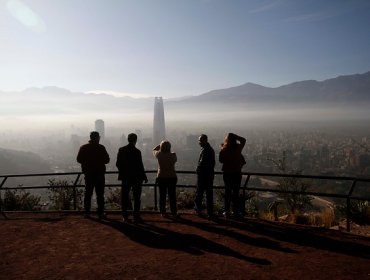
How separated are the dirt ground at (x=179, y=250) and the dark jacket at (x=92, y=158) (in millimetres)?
1254

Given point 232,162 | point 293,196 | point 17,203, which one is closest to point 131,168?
point 232,162

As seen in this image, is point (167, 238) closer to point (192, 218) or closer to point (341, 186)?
point (192, 218)

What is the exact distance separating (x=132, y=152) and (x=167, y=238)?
2267 mm

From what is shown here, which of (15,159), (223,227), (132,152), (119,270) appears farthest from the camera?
(15,159)

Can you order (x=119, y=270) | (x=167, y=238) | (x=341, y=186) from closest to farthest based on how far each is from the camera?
(x=119, y=270) < (x=167, y=238) < (x=341, y=186)

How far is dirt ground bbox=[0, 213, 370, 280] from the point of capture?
5.51 m

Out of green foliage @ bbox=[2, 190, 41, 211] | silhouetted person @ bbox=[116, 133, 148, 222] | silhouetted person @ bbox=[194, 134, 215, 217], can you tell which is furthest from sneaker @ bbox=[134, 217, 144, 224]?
green foliage @ bbox=[2, 190, 41, 211]

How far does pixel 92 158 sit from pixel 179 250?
3.50 meters

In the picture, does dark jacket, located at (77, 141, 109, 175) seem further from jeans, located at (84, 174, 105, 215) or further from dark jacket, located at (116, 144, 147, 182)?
dark jacket, located at (116, 144, 147, 182)

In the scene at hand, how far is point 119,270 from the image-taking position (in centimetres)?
563

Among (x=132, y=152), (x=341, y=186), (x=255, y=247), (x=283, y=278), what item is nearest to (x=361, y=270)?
(x=283, y=278)

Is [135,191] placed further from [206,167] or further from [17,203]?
[17,203]

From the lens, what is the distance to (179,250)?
21.2ft

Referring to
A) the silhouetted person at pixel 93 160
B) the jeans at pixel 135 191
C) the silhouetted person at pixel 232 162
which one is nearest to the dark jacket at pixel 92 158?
the silhouetted person at pixel 93 160
